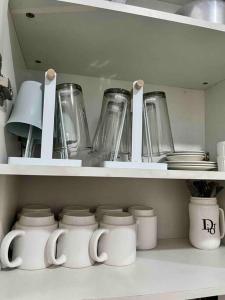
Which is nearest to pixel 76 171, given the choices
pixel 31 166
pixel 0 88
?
pixel 31 166

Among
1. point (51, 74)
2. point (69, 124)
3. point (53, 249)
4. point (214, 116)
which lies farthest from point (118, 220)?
point (214, 116)

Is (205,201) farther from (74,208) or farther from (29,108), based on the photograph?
(29,108)

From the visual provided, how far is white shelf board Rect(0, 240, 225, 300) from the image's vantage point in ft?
1.62

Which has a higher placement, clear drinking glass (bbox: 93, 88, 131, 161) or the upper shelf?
the upper shelf

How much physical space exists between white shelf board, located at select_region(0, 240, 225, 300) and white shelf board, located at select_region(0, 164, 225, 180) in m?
0.22

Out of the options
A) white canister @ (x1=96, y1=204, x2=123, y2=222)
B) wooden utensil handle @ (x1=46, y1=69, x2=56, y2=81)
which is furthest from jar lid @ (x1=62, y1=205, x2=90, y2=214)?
wooden utensil handle @ (x1=46, y1=69, x2=56, y2=81)

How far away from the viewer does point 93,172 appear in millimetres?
535

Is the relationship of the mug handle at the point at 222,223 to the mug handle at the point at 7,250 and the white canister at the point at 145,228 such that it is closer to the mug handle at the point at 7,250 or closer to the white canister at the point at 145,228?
the white canister at the point at 145,228

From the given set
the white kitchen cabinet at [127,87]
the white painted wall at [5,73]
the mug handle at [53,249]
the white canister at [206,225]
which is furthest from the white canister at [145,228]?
the white painted wall at [5,73]

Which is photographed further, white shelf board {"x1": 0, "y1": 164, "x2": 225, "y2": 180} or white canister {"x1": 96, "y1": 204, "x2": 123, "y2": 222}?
white canister {"x1": 96, "y1": 204, "x2": 123, "y2": 222}

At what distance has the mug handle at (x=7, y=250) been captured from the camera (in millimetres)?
542

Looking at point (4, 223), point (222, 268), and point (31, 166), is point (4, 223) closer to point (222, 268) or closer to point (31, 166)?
point (31, 166)

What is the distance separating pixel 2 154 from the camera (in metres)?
0.55

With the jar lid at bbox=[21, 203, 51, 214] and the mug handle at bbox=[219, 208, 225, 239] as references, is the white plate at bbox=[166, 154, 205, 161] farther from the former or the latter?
the jar lid at bbox=[21, 203, 51, 214]
